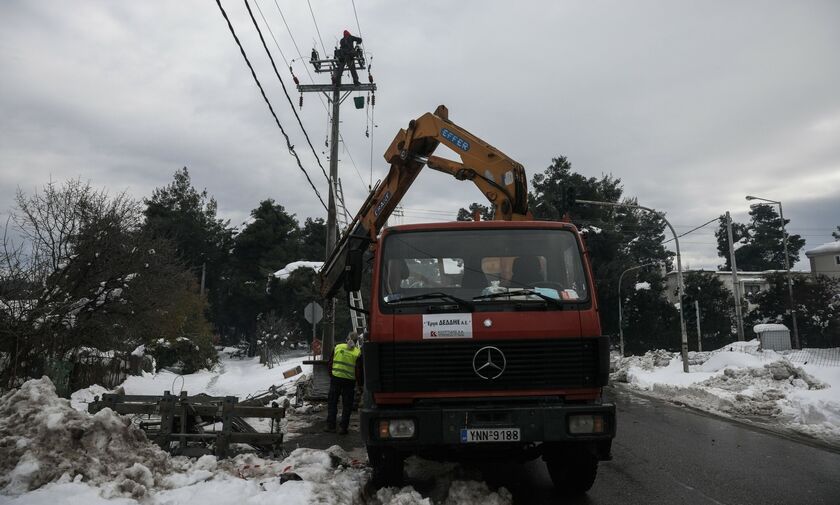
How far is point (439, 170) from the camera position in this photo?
8.55 metres

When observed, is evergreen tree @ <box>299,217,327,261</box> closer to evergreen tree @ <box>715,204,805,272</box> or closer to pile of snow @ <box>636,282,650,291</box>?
pile of snow @ <box>636,282,650,291</box>

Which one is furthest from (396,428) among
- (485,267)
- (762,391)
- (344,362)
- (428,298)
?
(762,391)

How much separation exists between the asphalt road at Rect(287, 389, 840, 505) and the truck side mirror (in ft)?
6.65

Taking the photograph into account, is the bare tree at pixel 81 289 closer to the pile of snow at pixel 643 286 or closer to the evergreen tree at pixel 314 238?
the pile of snow at pixel 643 286

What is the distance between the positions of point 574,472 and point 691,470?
6.59 feet

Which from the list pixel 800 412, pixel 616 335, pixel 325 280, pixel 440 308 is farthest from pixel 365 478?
pixel 616 335

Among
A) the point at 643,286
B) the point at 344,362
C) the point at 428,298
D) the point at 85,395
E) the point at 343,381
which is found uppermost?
the point at 643,286

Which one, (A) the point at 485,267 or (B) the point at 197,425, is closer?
(A) the point at 485,267

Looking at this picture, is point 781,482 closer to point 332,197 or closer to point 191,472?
point 191,472

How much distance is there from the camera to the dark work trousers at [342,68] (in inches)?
708

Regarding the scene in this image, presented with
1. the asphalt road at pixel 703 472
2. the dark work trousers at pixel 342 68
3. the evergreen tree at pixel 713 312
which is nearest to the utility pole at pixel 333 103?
the dark work trousers at pixel 342 68

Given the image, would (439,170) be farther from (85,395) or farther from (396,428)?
(85,395)

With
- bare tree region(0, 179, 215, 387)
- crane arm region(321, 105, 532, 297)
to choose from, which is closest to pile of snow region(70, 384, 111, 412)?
bare tree region(0, 179, 215, 387)

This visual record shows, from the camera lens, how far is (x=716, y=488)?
18.7 feet
